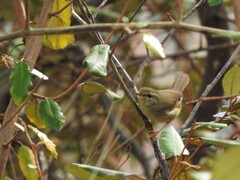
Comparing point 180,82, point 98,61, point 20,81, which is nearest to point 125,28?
point 98,61

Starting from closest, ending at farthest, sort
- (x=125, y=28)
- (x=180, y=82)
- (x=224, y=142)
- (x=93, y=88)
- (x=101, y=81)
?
(x=125, y=28), (x=224, y=142), (x=93, y=88), (x=180, y=82), (x=101, y=81)

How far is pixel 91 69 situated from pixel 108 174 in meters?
0.25

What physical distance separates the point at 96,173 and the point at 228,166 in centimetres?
61

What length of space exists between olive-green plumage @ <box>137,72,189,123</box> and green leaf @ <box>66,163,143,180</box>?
765 millimetres

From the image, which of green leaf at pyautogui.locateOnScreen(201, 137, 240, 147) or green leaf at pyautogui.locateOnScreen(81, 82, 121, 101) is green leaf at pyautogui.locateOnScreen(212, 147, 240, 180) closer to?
green leaf at pyautogui.locateOnScreen(201, 137, 240, 147)

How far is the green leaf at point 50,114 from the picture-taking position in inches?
48.2

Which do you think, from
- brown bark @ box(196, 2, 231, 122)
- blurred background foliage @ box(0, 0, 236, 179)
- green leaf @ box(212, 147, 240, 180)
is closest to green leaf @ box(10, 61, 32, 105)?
green leaf @ box(212, 147, 240, 180)

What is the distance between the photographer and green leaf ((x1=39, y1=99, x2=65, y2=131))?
1224mm

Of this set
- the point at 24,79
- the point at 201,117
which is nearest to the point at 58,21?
the point at 24,79

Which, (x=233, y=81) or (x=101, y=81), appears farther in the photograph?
(x=101, y=81)

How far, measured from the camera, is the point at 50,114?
48.2 inches

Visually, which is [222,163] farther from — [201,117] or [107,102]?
[107,102]

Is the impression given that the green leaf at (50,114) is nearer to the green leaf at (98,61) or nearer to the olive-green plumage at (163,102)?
the green leaf at (98,61)

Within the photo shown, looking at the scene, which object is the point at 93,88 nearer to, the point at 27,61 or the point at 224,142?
the point at 27,61
